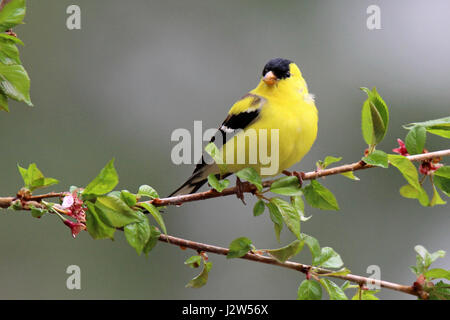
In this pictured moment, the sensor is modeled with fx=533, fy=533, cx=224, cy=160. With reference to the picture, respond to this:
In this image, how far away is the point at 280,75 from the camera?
5.12 feet

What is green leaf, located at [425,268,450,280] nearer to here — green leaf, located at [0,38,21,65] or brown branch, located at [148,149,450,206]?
brown branch, located at [148,149,450,206]

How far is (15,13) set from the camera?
2.80ft

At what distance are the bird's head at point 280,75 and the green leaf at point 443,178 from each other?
632 mm

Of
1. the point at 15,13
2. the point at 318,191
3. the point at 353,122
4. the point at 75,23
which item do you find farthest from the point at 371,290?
the point at 353,122

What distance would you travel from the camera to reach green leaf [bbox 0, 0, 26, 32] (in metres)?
0.85

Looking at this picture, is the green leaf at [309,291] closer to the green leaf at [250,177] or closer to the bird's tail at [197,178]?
the green leaf at [250,177]

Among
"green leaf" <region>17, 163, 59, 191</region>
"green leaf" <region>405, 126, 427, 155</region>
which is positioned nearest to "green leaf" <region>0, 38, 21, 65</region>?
"green leaf" <region>17, 163, 59, 191</region>

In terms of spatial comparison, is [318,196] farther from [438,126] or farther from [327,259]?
[438,126]

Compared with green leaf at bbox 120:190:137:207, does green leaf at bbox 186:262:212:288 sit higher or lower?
lower

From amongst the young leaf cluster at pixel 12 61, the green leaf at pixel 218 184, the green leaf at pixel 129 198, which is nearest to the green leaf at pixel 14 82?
the young leaf cluster at pixel 12 61

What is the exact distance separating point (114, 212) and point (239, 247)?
0.25 m

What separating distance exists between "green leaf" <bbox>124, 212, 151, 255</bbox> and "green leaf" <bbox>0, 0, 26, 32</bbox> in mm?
377

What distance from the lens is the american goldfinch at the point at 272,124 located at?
136 centimetres

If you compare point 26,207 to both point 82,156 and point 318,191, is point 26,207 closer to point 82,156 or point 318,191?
point 318,191
